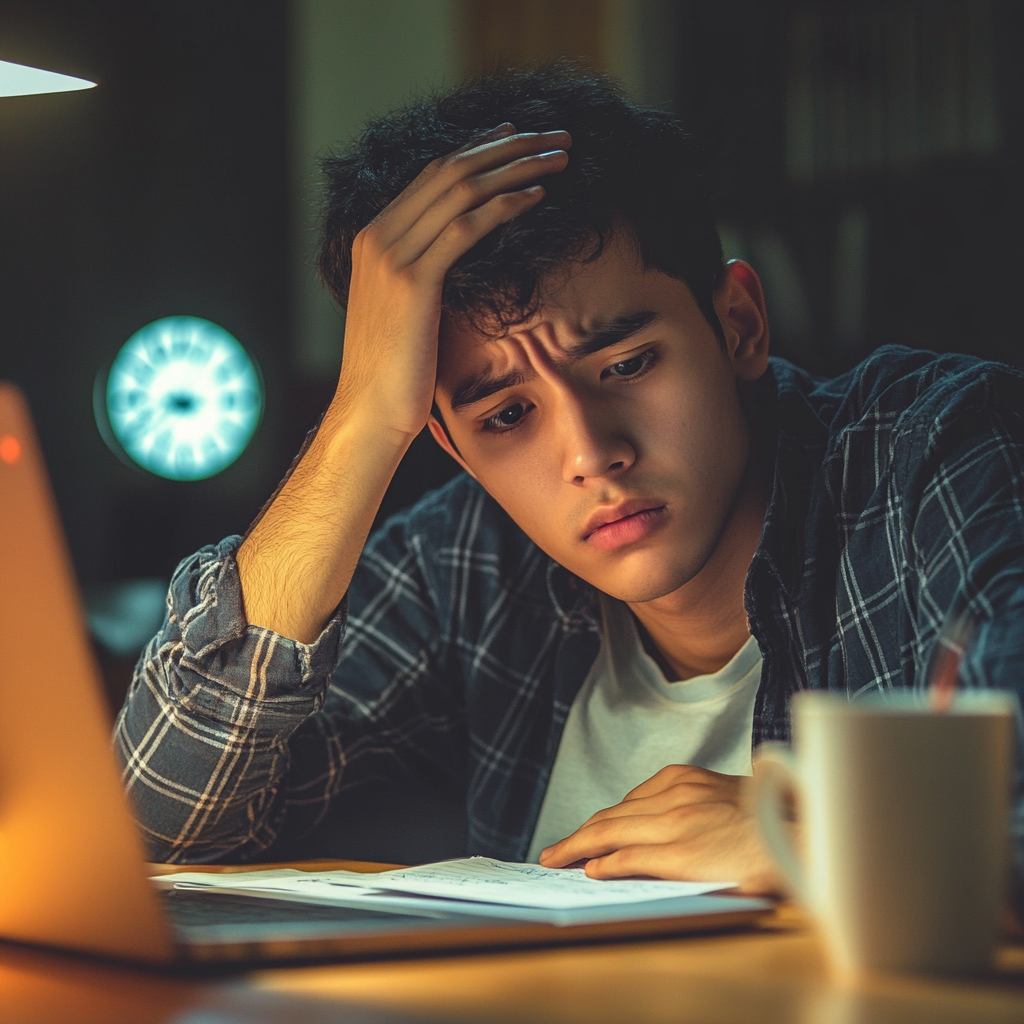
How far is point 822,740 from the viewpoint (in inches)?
20.5

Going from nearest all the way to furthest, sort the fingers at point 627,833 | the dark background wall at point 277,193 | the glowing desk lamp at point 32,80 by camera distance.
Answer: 1. the fingers at point 627,833
2. the glowing desk lamp at point 32,80
3. the dark background wall at point 277,193

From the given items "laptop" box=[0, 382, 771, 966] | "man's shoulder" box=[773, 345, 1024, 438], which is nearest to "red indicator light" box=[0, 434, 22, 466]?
"laptop" box=[0, 382, 771, 966]

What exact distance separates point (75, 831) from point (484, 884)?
0.28 m

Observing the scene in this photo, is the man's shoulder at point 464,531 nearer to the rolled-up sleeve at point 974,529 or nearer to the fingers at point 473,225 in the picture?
the fingers at point 473,225

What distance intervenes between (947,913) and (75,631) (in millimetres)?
394

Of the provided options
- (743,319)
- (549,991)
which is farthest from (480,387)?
(549,991)

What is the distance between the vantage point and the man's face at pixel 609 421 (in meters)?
1.15

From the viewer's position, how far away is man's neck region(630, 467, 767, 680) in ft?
4.46

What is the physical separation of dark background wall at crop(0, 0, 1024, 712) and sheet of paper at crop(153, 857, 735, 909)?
175cm

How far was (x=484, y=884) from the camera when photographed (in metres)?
0.80

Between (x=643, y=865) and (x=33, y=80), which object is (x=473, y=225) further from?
(x=643, y=865)

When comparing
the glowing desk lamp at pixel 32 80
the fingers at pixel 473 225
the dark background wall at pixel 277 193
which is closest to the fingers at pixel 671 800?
the fingers at pixel 473 225

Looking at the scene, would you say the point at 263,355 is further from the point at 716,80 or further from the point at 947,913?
the point at 947,913

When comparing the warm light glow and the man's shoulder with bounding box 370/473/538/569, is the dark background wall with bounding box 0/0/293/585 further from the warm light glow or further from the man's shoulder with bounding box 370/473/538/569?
the warm light glow
